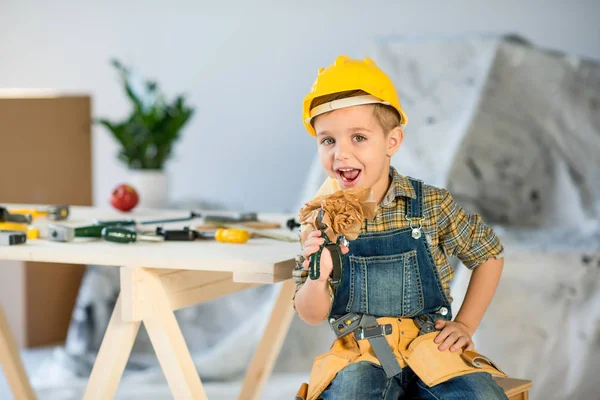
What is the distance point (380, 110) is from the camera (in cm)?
137

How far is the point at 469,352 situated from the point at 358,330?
0.61 ft

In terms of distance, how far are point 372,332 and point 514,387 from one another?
287 mm

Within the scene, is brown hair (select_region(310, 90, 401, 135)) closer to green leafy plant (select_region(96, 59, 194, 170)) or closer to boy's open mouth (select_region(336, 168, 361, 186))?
boy's open mouth (select_region(336, 168, 361, 186))

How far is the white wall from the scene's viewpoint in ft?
11.1

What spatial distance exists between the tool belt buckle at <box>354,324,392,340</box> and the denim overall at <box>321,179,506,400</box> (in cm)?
2

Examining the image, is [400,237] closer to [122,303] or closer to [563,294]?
[122,303]

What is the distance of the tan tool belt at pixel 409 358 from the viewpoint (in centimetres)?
128

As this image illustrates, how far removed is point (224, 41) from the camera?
373cm

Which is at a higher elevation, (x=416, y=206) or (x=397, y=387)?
(x=416, y=206)

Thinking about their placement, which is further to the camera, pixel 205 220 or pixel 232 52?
pixel 232 52

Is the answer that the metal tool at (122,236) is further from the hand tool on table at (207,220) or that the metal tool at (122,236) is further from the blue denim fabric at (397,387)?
the blue denim fabric at (397,387)

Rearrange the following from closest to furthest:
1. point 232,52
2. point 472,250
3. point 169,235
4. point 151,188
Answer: point 472,250 < point 169,235 < point 151,188 < point 232,52

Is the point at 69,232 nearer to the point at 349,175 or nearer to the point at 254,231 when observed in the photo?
the point at 254,231

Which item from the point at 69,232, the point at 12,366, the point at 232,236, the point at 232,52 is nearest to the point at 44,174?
the point at 232,52
